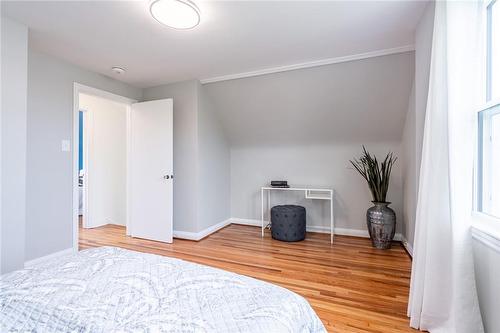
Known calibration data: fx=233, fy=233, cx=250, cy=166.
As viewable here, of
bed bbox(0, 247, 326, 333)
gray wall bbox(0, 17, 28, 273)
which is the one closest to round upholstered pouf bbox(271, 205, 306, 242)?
bed bbox(0, 247, 326, 333)

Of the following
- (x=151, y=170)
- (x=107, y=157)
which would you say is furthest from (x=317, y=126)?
(x=107, y=157)

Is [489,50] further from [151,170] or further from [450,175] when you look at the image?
[151,170]

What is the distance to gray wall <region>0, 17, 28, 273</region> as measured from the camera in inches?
73.4

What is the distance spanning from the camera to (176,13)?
1.77 meters

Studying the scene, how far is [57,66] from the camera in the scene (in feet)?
8.62

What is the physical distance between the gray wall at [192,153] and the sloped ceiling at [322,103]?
0.30 meters

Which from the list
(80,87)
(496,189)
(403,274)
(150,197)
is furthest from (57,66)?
(403,274)

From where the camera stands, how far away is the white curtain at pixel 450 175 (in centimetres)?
124

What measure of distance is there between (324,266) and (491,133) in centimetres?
178

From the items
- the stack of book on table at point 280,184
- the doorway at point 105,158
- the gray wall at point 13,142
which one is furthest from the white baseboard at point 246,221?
the gray wall at point 13,142

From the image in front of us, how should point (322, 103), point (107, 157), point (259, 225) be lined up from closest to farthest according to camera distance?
point (322, 103) < point (259, 225) < point (107, 157)

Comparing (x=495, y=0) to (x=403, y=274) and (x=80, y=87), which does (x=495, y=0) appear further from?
(x=80, y=87)

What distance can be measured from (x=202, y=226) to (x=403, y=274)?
2.49m

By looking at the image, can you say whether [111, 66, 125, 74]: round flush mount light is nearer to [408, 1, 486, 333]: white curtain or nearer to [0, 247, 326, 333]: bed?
[0, 247, 326, 333]: bed
